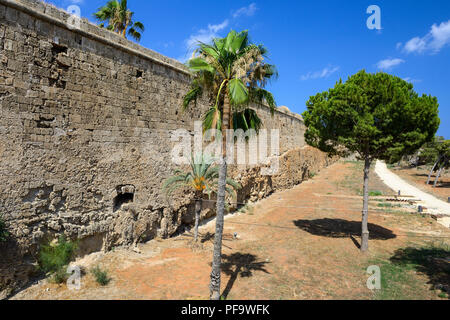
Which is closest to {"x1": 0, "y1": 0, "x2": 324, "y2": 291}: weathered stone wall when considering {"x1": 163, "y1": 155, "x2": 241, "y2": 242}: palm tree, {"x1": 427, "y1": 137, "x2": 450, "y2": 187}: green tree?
{"x1": 163, "y1": 155, "x2": 241, "y2": 242}: palm tree

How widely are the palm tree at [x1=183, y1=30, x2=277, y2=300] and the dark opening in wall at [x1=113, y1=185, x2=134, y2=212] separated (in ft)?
13.5

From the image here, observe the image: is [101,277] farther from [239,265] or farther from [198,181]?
[198,181]

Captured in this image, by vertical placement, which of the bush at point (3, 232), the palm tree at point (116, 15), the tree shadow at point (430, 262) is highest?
the palm tree at point (116, 15)

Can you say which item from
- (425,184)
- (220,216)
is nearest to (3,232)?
(220,216)

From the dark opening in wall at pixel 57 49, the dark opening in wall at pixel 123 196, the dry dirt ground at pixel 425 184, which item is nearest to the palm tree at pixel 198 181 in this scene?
the dark opening in wall at pixel 123 196

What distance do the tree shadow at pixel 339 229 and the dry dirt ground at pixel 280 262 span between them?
43 mm

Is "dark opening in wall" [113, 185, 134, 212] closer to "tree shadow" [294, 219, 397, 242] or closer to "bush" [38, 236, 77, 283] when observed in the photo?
"bush" [38, 236, 77, 283]

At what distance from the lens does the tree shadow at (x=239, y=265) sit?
7887mm

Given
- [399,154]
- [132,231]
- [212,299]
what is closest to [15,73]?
[132,231]

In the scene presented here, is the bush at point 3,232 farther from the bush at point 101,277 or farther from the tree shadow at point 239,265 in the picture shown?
the tree shadow at point 239,265

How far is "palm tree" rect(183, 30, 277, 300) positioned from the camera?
20.8ft

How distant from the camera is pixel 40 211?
282 inches

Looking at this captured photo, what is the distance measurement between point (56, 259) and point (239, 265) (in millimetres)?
5075

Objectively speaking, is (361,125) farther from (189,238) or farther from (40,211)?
(40,211)
